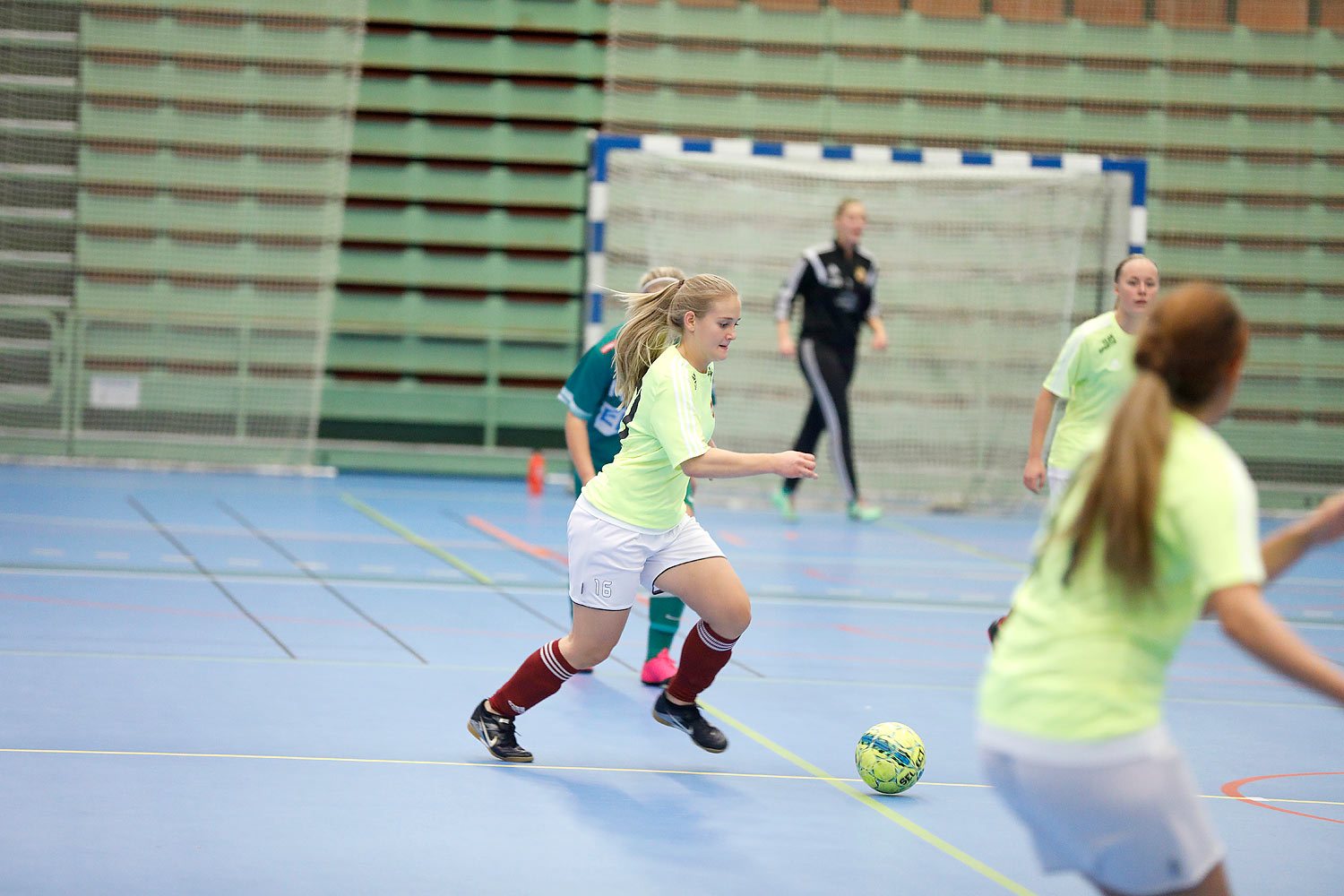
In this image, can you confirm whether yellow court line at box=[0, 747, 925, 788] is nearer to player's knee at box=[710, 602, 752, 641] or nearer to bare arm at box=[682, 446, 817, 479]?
player's knee at box=[710, 602, 752, 641]

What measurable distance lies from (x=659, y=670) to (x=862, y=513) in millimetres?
5588

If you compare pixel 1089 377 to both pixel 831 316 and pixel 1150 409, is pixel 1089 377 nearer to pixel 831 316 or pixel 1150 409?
pixel 1150 409

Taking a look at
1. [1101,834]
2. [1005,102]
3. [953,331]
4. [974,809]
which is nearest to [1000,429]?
[953,331]

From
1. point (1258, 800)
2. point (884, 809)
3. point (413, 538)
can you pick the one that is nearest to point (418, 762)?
point (884, 809)

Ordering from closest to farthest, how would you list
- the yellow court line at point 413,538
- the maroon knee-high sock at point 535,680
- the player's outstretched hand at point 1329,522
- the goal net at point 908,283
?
1. the player's outstretched hand at point 1329,522
2. the maroon knee-high sock at point 535,680
3. the yellow court line at point 413,538
4. the goal net at point 908,283

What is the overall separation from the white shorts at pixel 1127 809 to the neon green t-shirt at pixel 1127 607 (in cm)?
3

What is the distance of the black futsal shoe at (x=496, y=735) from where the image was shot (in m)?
4.20

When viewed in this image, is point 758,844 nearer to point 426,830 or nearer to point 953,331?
point 426,830

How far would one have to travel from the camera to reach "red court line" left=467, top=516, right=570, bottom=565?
8414 mm

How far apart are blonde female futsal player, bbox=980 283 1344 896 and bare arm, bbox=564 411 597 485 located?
10.9 ft

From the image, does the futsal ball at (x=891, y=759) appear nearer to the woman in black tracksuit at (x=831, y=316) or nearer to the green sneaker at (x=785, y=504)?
the woman in black tracksuit at (x=831, y=316)

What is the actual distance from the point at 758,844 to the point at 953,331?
30.7ft

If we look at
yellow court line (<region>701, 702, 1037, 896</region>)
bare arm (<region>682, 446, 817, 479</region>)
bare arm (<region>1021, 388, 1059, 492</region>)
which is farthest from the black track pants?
bare arm (<region>682, 446, 817, 479</region>)

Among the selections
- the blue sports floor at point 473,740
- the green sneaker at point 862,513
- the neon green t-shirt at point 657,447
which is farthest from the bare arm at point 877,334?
the neon green t-shirt at point 657,447
